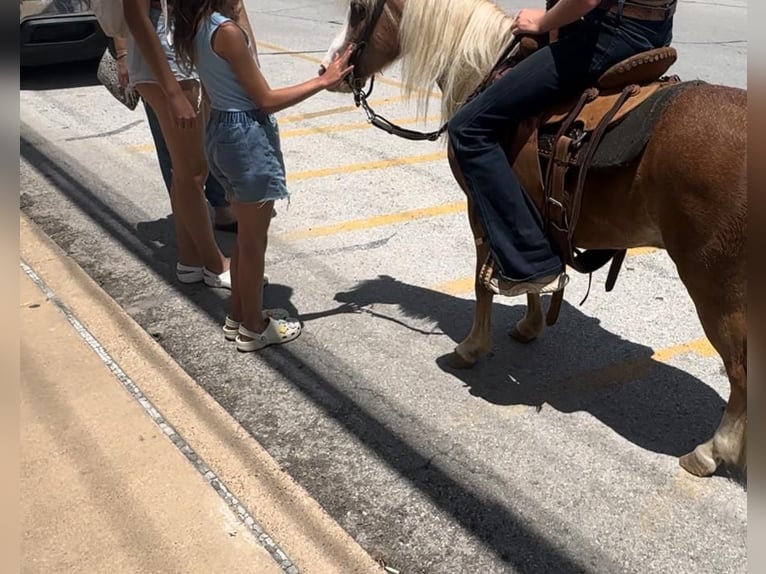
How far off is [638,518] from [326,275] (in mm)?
2499

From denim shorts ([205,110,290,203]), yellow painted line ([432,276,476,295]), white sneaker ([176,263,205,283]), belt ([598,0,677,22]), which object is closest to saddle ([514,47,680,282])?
belt ([598,0,677,22])

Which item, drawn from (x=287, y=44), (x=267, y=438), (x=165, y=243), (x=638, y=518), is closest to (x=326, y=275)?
(x=165, y=243)

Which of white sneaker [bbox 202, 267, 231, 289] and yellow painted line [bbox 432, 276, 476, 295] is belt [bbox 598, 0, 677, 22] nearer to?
yellow painted line [bbox 432, 276, 476, 295]

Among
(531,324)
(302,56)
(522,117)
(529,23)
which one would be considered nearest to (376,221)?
(531,324)

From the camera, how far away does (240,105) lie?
3.43m

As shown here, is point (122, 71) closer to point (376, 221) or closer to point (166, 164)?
point (166, 164)

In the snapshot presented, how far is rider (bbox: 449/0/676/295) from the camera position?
2852 mm

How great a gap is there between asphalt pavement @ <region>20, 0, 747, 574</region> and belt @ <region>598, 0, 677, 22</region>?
1.65 meters

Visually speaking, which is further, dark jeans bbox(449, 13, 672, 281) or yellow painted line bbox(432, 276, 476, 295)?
yellow painted line bbox(432, 276, 476, 295)

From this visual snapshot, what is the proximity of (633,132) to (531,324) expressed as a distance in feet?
4.67

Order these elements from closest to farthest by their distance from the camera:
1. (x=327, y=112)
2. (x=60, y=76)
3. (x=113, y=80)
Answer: (x=113, y=80), (x=327, y=112), (x=60, y=76)

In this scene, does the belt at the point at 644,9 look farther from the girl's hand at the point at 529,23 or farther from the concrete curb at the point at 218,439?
the concrete curb at the point at 218,439

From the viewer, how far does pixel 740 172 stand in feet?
8.14

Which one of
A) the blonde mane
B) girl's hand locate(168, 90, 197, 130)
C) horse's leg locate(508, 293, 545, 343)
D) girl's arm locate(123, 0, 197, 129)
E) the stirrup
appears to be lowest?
horse's leg locate(508, 293, 545, 343)
